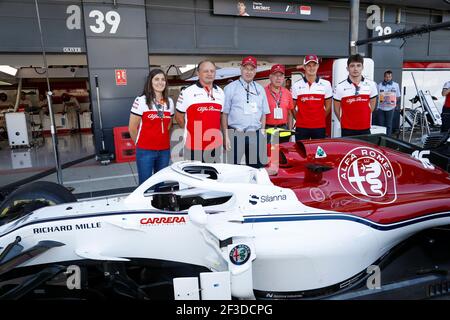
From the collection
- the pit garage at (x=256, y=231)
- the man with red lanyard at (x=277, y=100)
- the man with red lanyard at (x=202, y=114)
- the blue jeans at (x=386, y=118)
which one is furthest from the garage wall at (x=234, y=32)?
the pit garage at (x=256, y=231)

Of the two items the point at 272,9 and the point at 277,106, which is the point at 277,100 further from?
the point at 272,9

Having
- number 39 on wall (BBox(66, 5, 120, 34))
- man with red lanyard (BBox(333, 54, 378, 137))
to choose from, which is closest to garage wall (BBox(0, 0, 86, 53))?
number 39 on wall (BBox(66, 5, 120, 34))

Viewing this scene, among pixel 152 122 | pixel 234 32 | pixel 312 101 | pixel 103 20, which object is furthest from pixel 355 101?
pixel 103 20

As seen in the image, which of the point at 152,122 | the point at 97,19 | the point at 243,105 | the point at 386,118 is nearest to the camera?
the point at 152,122

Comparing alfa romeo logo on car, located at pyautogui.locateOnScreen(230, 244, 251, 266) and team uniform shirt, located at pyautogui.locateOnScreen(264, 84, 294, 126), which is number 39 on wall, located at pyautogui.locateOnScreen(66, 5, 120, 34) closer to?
team uniform shirt, located at pyautogui.locateOnScreen(264, 84, 294, 126)

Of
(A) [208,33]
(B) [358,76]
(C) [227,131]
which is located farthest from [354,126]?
(A) [208,33]

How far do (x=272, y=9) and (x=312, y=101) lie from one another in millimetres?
5576

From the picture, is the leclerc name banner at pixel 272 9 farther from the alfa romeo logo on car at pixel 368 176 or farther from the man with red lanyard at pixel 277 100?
the alfa romeo logo on car at pixel 368 176

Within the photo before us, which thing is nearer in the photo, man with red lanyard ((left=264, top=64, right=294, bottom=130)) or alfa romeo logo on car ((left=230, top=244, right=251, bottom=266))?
alfa romeo logo on car ((left=230, top=244, right=251, bottom=266))

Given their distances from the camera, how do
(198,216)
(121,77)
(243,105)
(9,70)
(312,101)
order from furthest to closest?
(9,70), (121,77), (312,101), (243,105), (198,216)

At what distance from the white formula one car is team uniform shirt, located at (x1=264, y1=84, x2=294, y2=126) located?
1943 millimetres

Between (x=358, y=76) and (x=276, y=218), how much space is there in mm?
2616

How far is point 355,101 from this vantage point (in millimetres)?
3994

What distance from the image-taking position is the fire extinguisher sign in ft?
24.0
